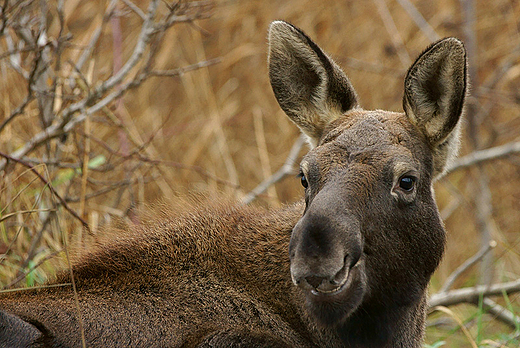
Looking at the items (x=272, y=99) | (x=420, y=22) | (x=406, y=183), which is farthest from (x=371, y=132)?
(x=272, y=99)

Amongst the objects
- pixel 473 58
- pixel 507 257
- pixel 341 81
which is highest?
pixel 341 81

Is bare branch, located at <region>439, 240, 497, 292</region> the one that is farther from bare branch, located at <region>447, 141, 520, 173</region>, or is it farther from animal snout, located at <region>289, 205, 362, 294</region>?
animal snout, located at <region>289, 205, 362, 294</region>

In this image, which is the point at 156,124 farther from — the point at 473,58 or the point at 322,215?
the point at 322,215

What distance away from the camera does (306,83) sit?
197 inches

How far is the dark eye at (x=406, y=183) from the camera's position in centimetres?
409

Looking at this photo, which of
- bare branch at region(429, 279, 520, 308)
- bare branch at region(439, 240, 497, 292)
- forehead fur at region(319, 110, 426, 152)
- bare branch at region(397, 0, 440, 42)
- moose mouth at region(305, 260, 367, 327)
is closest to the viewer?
moose mouth at region(305, 260, 367, 327)

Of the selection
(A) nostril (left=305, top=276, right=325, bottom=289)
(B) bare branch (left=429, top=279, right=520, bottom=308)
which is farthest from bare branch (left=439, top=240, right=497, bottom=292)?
(A) nostril (left=305, top=276, right=325, bottom=289)

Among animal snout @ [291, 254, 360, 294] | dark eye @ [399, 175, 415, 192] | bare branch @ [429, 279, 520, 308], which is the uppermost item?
dark eye @ [399, 175, 415, 192]

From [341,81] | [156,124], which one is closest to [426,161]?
[341,81]

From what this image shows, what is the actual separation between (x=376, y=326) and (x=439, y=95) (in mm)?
1565

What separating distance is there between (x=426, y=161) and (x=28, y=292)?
102 inches

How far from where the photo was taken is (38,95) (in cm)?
622

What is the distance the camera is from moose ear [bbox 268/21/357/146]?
4.80 metres

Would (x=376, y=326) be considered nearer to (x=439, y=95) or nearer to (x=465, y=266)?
(x=439, y=95)
